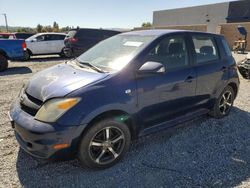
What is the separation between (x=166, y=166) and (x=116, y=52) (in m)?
1.80

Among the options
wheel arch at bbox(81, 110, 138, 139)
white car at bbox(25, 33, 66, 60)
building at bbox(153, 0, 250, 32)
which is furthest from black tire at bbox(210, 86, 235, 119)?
building at bbox(153, 0, 250, 32)

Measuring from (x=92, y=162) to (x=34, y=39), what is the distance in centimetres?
1359

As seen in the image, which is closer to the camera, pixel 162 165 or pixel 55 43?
pixel 162 165

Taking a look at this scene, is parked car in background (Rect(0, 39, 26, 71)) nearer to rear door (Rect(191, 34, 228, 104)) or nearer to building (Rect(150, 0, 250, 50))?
rear door (Rect(191, 34, 228, 104))

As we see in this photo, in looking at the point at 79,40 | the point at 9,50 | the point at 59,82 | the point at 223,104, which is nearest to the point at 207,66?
the point at 223,104

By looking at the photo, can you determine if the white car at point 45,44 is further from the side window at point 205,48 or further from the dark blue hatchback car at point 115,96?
the side window at point 205,48

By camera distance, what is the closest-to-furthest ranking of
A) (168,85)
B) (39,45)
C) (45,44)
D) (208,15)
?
(168,85) → (39,45) → (45,44) → (208,15)

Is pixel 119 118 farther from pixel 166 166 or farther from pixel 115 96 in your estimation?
pixel 166 166

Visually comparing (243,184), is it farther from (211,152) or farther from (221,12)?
(221,12)

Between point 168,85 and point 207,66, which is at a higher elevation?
point 207,66

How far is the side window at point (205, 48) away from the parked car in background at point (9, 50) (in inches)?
349

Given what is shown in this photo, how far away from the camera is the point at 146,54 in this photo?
3.30m

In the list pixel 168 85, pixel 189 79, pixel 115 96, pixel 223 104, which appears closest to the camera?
pixel 115 96

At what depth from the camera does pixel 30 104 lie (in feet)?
9.66
